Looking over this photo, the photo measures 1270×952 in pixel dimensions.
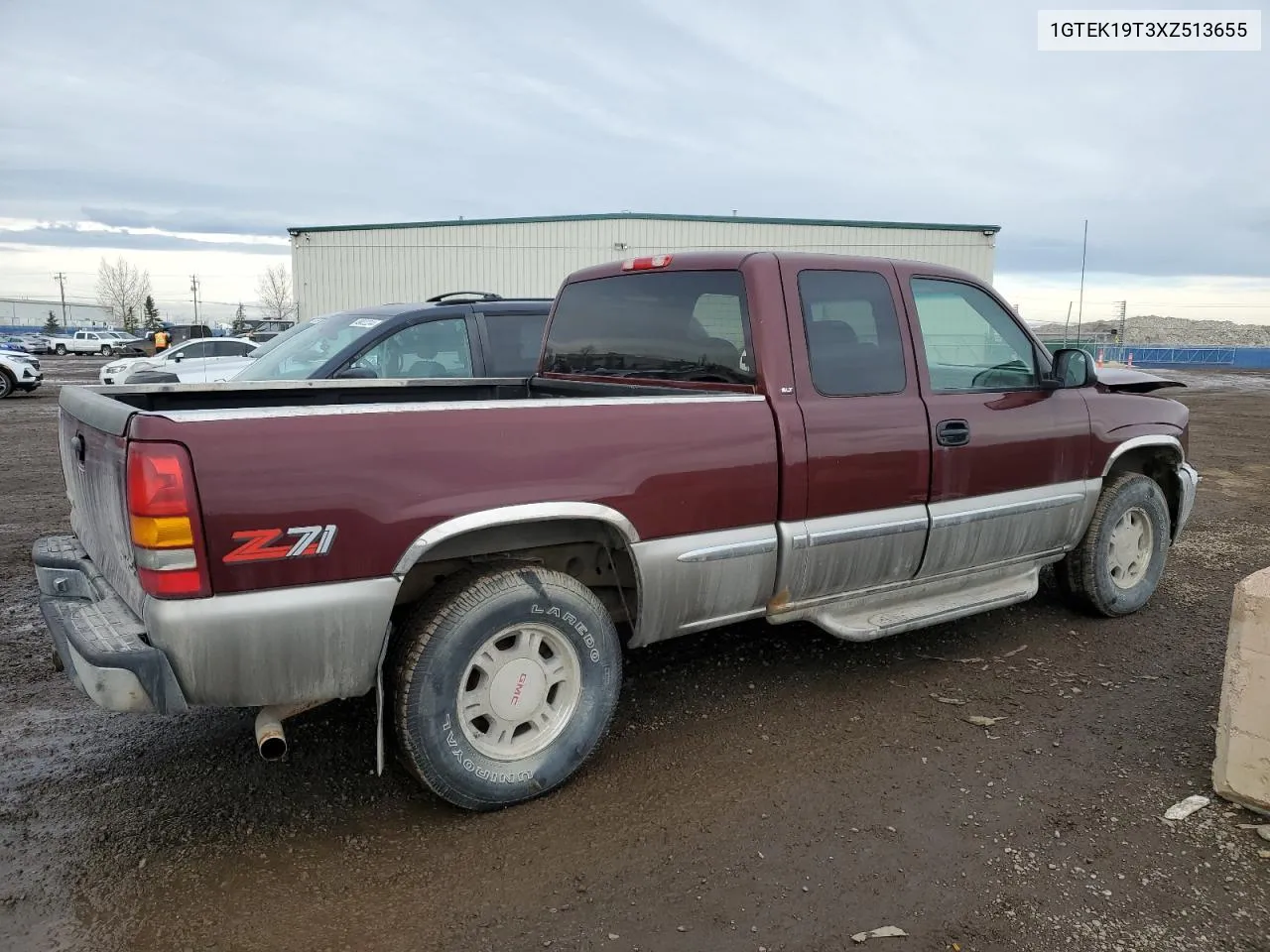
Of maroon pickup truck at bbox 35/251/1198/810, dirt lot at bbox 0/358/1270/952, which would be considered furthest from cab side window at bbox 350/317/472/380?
dirt lot at bbox 0/358/1270/952

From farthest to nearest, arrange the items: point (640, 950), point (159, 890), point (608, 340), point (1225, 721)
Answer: point (608, 340) → point (1225, 721) → point (159, 890) → point (640, 950)

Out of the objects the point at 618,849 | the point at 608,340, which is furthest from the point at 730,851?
the point at 608,340

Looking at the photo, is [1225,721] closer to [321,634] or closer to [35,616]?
[321,634]

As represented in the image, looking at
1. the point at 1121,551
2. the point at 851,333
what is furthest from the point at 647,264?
the point at 1121,551

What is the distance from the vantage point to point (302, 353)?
24.1 feet

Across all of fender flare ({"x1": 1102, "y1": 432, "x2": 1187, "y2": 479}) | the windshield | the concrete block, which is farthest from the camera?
the windshield

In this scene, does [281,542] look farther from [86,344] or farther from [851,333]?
[86,344]

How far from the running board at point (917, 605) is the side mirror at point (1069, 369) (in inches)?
36.7

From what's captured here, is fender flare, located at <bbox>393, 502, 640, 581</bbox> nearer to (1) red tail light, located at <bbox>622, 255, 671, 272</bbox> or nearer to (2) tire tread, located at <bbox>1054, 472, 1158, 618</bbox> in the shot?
(1) red tail light, located at <bbox>622, 255, 671, 272</bbox>

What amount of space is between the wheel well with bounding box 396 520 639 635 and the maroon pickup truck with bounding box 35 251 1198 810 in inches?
0.4

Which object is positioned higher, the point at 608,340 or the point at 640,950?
the point at 608,340

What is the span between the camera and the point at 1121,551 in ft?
17.4

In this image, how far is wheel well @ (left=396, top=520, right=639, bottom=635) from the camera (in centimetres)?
319

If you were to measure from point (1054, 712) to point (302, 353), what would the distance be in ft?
19.0
